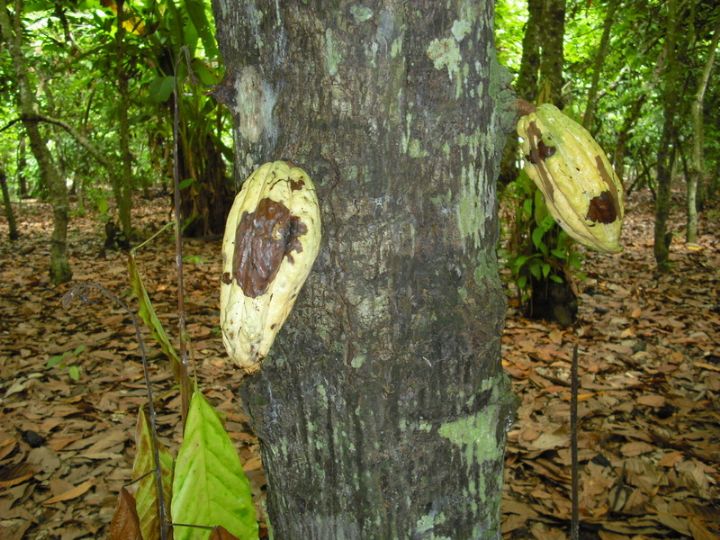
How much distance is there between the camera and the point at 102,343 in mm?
2438

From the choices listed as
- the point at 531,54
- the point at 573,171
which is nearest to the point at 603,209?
the point at 573,171

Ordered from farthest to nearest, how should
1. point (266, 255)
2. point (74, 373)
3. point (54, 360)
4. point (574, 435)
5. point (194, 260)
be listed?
point (194, 260), point (54, 360), point (74, 373), point (574, 435), point (266, 255)

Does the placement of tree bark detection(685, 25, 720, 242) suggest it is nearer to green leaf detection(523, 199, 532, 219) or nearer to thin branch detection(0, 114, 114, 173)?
green leaf detection(523, 199, 532, 219)

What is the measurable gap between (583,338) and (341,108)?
2378 millimetres

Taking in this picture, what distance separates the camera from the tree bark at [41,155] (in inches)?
120

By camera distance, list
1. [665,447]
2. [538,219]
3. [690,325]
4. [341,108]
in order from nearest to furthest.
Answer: [341,108] → [665,447] → [538,219] → [690,325]

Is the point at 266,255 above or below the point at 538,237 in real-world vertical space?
above

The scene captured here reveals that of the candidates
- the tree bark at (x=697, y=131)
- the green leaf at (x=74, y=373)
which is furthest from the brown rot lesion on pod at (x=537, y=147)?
the tree bark at (x=697, y=131)

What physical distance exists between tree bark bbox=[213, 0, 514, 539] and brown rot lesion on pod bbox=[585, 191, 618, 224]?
122mm

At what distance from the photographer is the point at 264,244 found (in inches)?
22.0

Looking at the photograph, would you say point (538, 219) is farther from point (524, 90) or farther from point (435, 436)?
point (435, 436)

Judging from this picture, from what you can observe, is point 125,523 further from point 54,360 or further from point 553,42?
point 553,42

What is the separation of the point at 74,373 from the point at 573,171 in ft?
6.54

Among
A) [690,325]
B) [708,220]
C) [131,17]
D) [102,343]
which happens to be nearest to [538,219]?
[690,325]
